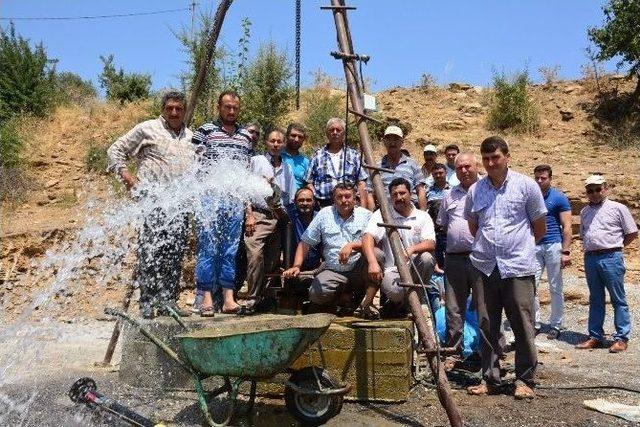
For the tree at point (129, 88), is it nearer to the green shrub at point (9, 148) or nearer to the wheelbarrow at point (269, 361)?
the green shrub at point (9, 148)

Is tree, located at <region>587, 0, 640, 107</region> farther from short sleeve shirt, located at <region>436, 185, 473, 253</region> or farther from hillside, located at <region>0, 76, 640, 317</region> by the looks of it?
short sleeve shirt, located at <region>436, 185, 473, 253</region>

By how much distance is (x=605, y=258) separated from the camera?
6.51 metres

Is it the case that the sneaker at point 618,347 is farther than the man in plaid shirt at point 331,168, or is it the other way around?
the sneaker at point 618,347

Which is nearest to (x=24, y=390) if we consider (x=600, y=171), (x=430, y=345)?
(x=430, y=345)

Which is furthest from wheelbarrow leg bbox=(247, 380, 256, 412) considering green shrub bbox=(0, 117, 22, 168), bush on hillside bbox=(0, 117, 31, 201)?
green shrub bbox=(0, 117, 22, 168)

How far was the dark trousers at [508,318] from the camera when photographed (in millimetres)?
4543

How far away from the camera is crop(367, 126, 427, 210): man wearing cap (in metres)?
6.01

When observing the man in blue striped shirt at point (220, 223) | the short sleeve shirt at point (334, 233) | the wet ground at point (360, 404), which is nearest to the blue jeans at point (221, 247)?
the man in blue striped shirt at point (220, 223)

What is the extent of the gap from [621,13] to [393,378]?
1326cm

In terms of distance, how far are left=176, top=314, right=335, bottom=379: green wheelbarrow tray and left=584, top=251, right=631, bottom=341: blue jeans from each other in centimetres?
390

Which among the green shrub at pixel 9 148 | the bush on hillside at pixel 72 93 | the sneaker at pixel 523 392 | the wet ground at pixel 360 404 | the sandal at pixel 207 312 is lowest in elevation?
the wet ground at pixel 360 404

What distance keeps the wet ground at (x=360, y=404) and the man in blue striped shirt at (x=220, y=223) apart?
1030mm

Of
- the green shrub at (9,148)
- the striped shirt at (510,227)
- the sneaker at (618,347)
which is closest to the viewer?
the striped shirt at (510,227)

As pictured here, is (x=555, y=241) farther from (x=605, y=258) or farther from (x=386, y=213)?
(x=386, y=213)
